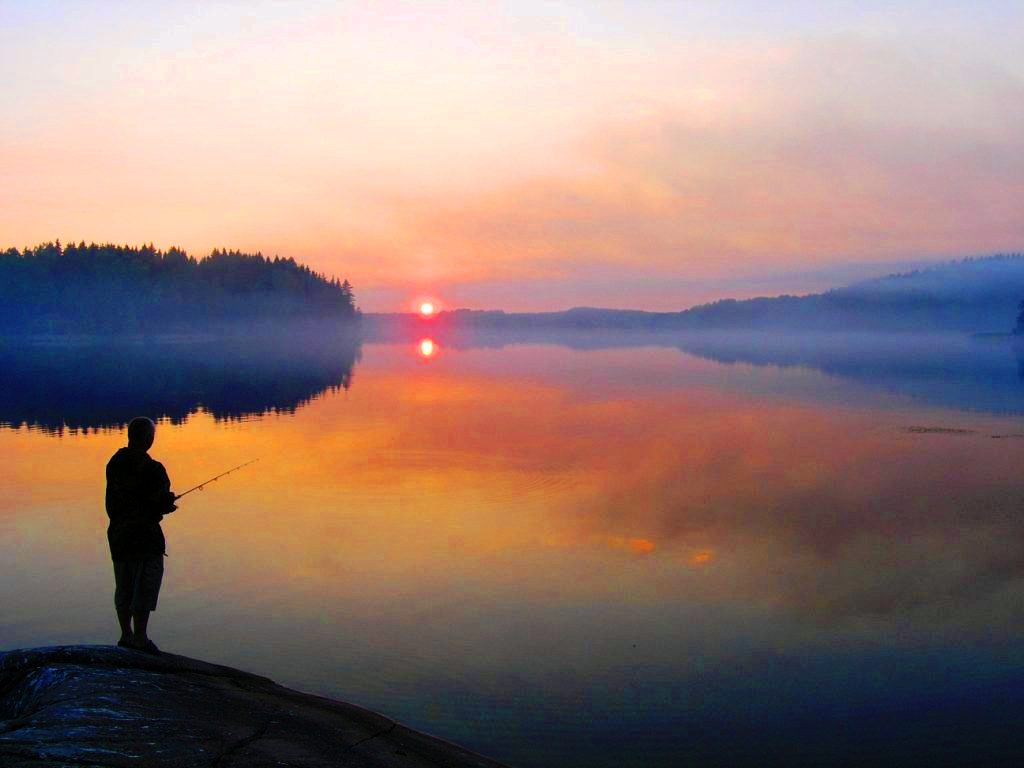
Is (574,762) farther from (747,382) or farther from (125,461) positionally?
(747,382)

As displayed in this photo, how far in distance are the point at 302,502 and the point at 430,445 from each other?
1052 centimetres

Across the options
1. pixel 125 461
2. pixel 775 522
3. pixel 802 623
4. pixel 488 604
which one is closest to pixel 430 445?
pixel 775 522

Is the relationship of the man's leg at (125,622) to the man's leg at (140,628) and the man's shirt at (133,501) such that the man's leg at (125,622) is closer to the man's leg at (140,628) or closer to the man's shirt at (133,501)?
the man's leg at (140,628)

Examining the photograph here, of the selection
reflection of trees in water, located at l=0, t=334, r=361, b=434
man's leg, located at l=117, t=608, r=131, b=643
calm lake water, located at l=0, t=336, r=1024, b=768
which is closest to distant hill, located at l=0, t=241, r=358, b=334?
reflection of trees in water, located at l=0, t=334, r=361, b=434

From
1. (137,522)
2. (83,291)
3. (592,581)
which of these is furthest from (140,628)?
(83,291)

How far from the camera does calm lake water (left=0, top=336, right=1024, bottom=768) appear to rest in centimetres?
968

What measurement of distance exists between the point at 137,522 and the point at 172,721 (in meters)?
2.61

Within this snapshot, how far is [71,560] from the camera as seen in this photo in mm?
15250

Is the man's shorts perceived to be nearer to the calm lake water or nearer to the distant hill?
the calm lake water

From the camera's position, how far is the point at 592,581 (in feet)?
47.8

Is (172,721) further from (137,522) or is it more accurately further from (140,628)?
(137,522)

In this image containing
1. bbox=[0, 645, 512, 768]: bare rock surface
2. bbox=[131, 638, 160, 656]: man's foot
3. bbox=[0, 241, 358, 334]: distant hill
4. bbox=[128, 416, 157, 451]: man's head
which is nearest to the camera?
bbox=[0, 645, 512, 768]: bare rock surface

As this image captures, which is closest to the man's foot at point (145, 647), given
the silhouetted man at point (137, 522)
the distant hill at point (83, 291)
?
the silhouetted man at point (137, 522)

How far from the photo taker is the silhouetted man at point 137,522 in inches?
343
